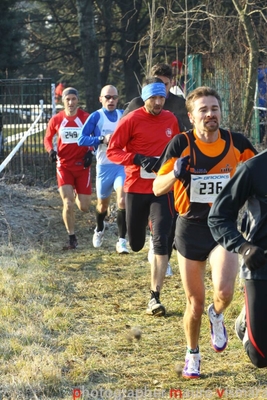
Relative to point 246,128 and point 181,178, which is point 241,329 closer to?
point 181,178

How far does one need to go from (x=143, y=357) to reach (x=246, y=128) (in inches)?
260

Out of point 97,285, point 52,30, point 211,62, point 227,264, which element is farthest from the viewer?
point 52,30

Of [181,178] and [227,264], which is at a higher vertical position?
[181,178]

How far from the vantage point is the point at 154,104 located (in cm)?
830

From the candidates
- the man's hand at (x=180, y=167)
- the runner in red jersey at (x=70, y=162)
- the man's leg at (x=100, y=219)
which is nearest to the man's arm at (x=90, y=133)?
the runner in red jersey at (x=70, y=162)

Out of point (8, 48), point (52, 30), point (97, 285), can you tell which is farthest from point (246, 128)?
point (52, 30)

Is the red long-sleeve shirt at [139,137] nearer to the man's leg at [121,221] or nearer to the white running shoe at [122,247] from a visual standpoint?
the man's leg at [121,221]

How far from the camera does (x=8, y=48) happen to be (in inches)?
974

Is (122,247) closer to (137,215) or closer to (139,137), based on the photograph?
(137,215)

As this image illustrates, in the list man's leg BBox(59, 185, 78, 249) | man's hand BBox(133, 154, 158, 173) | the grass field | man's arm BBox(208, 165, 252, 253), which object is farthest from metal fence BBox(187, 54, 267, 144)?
man's arm BBox(208, 165, 252, 253)

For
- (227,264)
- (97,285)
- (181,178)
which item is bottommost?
(97,285)

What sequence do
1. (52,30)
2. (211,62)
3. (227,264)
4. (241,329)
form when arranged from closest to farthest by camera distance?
(241,329)
(227,264)
(211,62)
(52,30)

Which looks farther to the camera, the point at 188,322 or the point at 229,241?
the point at 188,322

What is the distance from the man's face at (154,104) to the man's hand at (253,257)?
3.67 m
